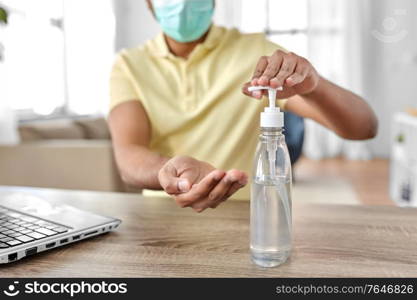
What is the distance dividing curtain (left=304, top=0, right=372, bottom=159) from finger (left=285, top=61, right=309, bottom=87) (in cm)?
479

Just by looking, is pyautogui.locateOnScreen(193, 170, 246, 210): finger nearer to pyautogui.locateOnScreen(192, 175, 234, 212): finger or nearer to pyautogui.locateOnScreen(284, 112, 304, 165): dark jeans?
pyautogui.locateOnScreen(192, 175, 234, 212): finger

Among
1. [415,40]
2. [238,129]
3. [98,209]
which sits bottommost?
[98,209]

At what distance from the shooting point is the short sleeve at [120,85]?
3.90 feet

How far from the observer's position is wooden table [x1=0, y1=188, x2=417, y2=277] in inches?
23.4

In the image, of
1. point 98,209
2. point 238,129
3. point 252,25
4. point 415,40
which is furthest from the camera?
point 252,25

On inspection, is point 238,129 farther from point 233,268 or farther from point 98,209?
point 233,268

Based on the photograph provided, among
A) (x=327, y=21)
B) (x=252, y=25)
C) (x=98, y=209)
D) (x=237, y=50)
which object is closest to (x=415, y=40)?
(x=327, y=21)

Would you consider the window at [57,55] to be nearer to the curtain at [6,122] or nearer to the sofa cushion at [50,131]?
the curtain at [6,122]

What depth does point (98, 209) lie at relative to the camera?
0.94 meters

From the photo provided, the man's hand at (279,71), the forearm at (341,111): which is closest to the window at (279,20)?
the forearm at (341,111)

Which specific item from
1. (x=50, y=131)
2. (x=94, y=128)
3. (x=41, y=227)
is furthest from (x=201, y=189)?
(x=94, y=128)

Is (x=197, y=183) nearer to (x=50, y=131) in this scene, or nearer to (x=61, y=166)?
(x=61, y=166)

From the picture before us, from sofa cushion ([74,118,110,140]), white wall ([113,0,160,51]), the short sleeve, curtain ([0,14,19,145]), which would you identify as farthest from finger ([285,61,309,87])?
white wall ([113,0,160,51])

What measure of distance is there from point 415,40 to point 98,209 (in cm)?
506
